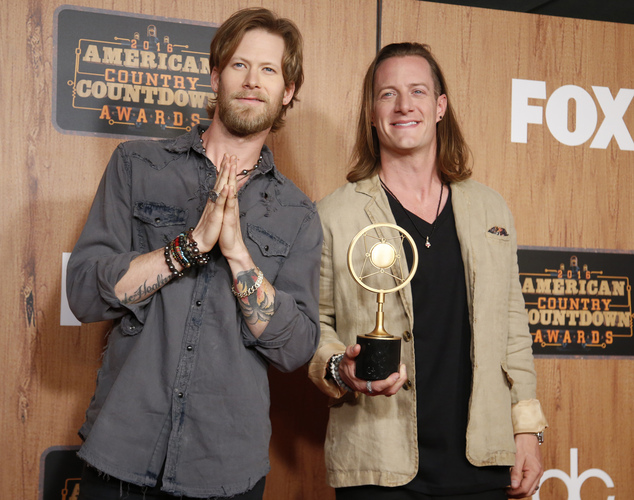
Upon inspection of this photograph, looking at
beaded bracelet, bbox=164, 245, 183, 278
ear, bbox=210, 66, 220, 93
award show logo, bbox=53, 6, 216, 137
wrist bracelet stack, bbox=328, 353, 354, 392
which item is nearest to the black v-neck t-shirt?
wrist bracelet stack, bbox=328, 353, 354, 392

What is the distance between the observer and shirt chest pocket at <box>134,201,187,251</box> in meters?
1.89

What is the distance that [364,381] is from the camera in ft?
6.25

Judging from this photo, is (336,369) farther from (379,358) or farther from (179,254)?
(179,254)

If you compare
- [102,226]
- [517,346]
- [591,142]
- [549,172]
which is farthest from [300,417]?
[591,142]

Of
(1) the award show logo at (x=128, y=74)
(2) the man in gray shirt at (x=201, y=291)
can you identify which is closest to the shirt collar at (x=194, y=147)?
(2) the man in gray shirt at (x=201, y=291)

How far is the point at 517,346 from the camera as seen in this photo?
2330mm

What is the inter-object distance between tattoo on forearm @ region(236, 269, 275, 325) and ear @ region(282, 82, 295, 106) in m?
0.66

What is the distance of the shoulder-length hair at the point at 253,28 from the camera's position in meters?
2.02

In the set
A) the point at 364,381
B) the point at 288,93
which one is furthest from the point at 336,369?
the point at 288,93

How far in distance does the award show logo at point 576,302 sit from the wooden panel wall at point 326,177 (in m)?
0.07

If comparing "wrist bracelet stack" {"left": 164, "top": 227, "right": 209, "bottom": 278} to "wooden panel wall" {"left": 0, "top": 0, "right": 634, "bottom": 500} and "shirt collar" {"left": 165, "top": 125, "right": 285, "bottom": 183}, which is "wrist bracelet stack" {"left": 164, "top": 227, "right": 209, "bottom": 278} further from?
"wooden panel wall" {"left": 0, "top": 0, "right": 634, "bottom": 500}

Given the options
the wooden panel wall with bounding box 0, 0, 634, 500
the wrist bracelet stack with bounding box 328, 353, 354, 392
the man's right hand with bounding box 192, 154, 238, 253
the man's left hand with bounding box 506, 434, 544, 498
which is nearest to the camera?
the man's right hand with bounding box 192, 154, 238, 253

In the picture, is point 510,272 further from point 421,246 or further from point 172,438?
point 172,438

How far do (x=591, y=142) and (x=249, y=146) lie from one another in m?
1.90
